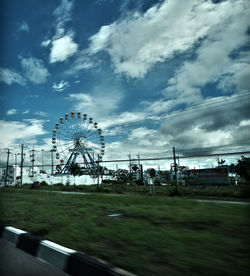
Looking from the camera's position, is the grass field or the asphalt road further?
the asphalt road

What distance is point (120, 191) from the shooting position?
46.9 ft

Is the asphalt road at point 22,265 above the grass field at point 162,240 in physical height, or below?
below

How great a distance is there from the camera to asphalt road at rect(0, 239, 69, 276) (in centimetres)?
232

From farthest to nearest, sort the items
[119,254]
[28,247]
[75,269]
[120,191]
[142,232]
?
1. [120,191]
2. [142,232]
3. [28,247]
4. [119,254]
5. [75,269]

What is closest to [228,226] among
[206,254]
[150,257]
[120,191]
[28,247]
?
[206,254]

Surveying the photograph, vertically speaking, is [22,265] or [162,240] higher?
[162,240]

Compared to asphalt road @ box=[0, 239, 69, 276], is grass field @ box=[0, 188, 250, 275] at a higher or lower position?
higher

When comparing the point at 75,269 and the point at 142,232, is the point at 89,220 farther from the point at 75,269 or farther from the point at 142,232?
the point at 75,269

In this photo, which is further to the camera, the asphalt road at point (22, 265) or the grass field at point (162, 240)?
the asphalt road at point (22, 265)

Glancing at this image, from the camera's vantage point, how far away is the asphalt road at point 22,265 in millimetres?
2324

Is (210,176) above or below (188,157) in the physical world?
below

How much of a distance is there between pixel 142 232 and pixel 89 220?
146 centimetres

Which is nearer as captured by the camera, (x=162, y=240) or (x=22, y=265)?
(x=22, y=265)

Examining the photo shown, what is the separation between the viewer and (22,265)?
8.47 ft
